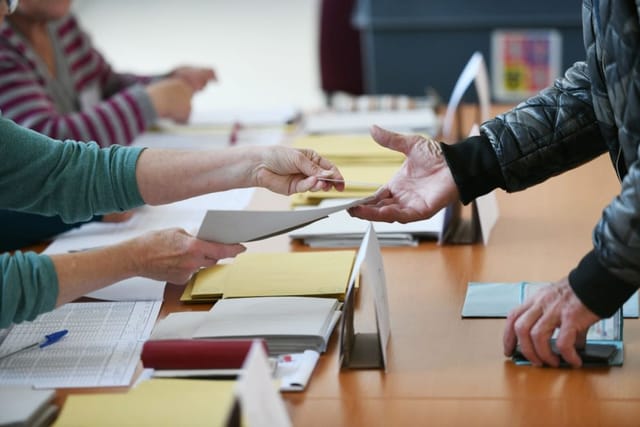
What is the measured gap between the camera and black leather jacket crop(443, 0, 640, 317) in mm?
1244

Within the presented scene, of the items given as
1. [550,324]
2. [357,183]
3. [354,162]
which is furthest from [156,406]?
[354,162]

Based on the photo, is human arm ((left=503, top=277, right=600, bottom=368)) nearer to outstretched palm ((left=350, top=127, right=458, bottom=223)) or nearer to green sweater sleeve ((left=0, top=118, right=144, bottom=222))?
outstretched palm ((left=350, top=127, right=458, bottom=223))

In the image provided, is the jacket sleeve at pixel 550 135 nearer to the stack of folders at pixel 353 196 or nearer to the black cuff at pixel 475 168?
the black cuff at pixel 475 168

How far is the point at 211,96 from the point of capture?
5.68 m

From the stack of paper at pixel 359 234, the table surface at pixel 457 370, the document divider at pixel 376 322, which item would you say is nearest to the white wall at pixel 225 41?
the stack of paper at pixel 359 234

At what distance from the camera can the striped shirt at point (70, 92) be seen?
7.75ft

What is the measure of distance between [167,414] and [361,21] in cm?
241

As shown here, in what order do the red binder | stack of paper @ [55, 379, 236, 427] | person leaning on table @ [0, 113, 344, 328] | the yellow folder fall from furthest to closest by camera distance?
the yellow folder, person leaning on table @ [0, 113, 344, 328], the red binder, stack of paper @ [55, 379, 236, 427]

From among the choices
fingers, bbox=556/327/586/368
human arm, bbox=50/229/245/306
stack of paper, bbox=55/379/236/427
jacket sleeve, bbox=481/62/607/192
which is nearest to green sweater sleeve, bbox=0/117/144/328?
human arm, bbox=50/229/245/306

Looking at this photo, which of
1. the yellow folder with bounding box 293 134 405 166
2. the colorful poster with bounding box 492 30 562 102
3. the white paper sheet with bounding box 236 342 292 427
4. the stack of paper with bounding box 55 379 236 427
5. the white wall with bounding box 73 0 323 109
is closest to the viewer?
the white paper sheet with bounding box 236 342 292 427

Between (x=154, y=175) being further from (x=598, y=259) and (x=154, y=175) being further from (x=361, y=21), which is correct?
(x=361, y=21)

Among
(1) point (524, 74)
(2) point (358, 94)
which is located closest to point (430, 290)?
(1) point (524, 74)

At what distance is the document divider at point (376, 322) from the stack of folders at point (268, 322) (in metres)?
0.04

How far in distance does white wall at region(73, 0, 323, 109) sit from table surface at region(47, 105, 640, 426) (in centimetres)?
361
